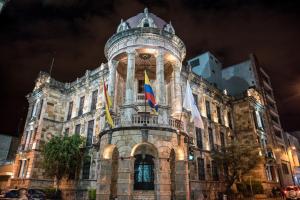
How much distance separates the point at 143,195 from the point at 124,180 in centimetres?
264

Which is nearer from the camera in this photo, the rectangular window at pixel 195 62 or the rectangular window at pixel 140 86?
the rectangular window at pixel 140 86

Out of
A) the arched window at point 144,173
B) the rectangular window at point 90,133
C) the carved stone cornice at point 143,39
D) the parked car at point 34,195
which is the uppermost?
the carved stone cornice at point 143,39

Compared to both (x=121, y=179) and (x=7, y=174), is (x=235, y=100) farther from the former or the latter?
(x=7, y=174)

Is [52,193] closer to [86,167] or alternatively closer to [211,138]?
[86,167]

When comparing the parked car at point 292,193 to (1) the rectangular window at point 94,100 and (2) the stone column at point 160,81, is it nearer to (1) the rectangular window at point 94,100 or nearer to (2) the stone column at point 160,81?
(2) the stone column at point 160,81

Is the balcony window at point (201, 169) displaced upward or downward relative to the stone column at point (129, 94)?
downward

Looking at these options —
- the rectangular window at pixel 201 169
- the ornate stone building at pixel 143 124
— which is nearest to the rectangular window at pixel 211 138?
the ornate stone building at pixel 143 124

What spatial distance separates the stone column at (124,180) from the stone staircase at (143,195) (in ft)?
6.27

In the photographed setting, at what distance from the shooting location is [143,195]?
57.0 feet

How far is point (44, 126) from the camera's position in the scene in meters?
29.5

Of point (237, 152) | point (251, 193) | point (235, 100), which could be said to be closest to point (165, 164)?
point (237, 152)

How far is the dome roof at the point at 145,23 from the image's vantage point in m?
23.2

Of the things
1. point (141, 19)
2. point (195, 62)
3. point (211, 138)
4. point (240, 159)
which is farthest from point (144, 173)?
point (195, 62)

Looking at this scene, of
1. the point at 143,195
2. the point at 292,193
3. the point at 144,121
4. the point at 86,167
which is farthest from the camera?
the point at 86,167
